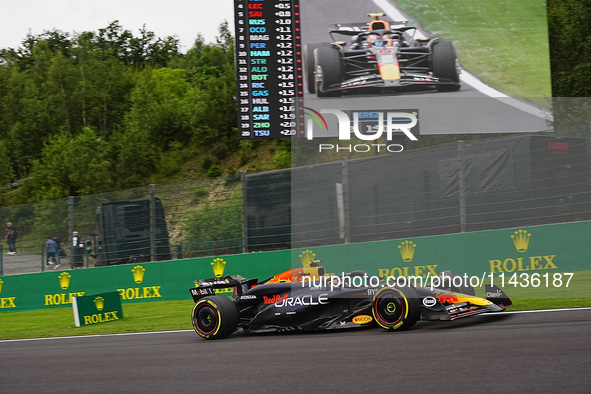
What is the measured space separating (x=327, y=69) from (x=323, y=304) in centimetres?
754

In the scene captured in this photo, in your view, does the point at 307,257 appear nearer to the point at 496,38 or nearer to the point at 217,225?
the point at 217,225

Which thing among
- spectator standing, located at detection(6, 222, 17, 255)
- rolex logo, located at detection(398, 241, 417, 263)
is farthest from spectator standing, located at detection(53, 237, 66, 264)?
rolex logo, located at detection(398, 241, 417, 263)

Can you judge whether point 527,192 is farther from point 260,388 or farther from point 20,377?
point 20,377

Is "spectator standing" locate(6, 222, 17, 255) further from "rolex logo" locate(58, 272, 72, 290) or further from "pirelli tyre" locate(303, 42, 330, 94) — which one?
"pirelli tyre" locate(303, 42, 330, 94)

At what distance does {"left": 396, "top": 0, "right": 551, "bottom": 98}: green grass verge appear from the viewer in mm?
12734

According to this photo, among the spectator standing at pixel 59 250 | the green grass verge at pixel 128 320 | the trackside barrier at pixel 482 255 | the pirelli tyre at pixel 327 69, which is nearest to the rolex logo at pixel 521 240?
the trackside barrier at pixel 482 255

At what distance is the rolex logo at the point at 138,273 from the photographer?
575 inches

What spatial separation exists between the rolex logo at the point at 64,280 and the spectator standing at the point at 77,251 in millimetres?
239

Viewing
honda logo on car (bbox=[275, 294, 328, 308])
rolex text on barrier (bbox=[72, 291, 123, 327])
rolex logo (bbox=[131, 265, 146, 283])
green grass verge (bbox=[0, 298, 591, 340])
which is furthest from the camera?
rolex logo (bbox=[131, 265, 146, 283])

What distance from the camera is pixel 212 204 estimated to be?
14.4 metres

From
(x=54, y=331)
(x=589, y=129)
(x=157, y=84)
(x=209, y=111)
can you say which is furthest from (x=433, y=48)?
(x=157, y=84)

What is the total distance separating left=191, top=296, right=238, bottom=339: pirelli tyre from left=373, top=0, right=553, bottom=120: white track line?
5993 millimetres

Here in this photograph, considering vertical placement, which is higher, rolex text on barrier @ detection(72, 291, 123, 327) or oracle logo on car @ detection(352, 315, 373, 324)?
oracle logo on car @ detection(352, 315, 373, 324)

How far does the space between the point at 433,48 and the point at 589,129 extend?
188 inches
